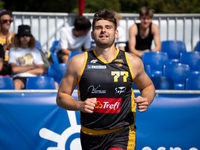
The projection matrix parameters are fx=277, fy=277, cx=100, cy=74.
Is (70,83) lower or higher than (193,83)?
higher

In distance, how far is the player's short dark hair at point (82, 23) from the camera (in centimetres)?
642

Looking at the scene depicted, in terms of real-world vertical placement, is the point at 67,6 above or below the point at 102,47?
above

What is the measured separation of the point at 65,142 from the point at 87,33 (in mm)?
3563

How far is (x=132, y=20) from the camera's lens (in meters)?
8.15

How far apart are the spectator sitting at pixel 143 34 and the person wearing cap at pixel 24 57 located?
7.20 ft

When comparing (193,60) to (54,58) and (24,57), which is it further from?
(24,57)

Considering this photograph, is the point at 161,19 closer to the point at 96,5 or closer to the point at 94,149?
the point at 94,149

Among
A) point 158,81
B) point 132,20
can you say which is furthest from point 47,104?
point 132,20

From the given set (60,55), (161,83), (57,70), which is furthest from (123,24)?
(161,83)

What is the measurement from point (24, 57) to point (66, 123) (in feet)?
8.07

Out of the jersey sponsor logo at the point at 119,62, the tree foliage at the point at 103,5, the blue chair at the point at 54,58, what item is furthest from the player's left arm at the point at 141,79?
the tree foliage at the point at 103,5

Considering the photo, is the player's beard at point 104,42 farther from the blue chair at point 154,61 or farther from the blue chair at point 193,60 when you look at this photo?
the blue chair at point 193,60

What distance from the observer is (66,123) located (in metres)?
3.81

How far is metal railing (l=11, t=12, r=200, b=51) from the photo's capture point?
26.1ft
